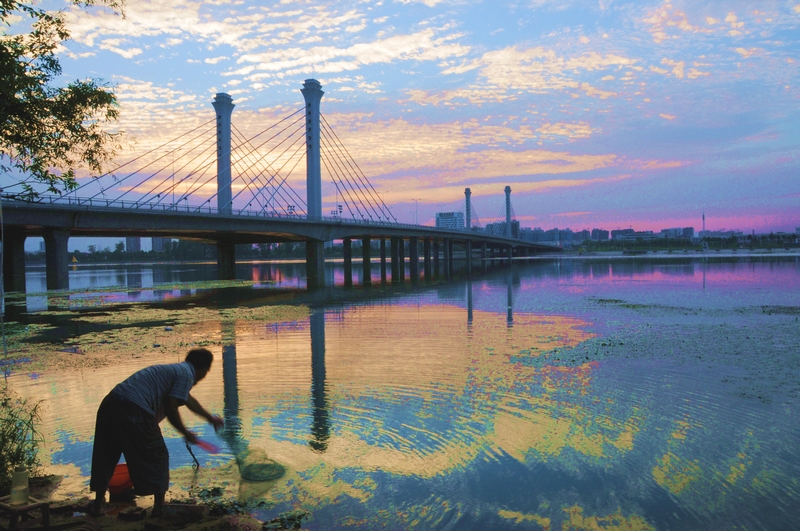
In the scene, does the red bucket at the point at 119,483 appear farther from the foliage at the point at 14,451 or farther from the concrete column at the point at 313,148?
the concrete column at the point at 313,148

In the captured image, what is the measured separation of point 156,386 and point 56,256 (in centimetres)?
4470

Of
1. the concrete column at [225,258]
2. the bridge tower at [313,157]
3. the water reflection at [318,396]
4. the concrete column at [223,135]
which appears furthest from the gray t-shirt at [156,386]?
the concrete column at [225,258]

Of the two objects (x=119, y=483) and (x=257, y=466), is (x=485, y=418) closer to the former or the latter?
(x=257, y=466)

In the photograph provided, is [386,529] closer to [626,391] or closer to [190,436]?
[190,436]


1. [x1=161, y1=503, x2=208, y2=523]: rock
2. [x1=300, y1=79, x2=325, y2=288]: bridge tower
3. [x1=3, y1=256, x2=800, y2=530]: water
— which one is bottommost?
[x1=3, y1=256, x2=800, y2=530]: water

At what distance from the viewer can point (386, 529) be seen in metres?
5.86

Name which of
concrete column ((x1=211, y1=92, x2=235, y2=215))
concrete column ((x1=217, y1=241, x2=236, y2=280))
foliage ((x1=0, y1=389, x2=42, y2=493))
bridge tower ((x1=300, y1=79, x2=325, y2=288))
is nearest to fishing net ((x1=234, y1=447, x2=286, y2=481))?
foliage ((x1=0, y1=389, x2=42, y2=493))

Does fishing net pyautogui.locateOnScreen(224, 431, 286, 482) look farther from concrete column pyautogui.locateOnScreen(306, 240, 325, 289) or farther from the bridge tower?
concrete column pyautogui.locateOnScreen(306, 240, 325, 289)

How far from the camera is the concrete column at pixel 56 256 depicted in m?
42.2

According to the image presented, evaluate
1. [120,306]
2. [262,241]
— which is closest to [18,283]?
[120,306]

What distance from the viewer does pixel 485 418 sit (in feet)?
31.1

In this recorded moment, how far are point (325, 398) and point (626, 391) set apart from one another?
5.96 meters

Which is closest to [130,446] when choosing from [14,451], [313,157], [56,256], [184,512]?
[184,512]

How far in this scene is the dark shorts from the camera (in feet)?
16.5
